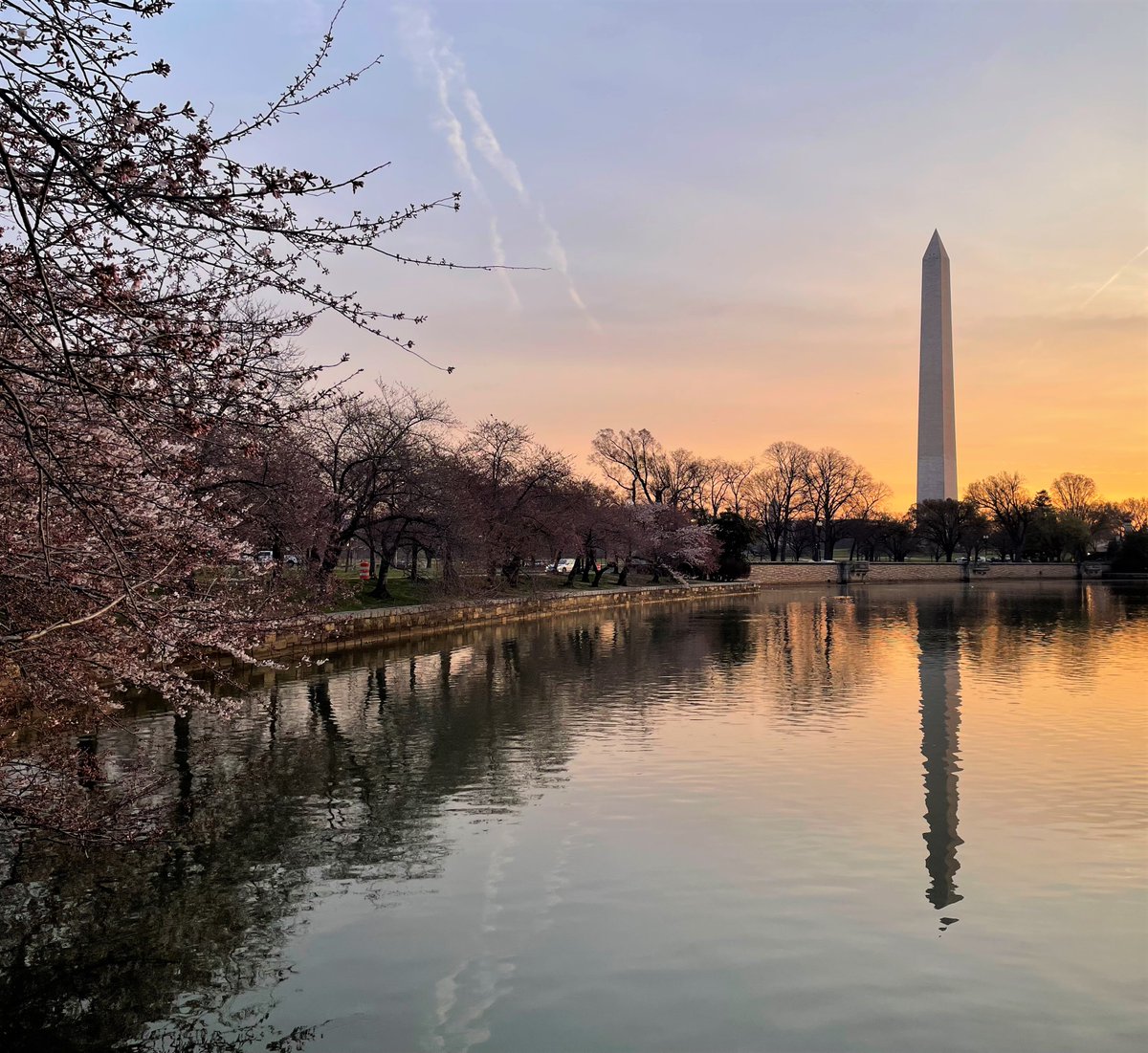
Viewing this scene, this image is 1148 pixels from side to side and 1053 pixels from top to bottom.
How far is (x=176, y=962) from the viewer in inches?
304

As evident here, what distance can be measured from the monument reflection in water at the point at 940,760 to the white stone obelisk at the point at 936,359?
54138 mm

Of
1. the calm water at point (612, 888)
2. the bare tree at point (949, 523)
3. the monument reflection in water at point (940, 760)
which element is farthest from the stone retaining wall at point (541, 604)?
the monument reflection in water at point (940, 760)

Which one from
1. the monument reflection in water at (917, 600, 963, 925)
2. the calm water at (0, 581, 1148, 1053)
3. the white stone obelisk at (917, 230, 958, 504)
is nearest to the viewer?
the calm water at (0, 581, 1148, 1053)

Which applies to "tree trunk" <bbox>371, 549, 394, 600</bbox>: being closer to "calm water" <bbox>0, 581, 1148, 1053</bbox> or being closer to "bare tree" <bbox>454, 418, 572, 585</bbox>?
"bare tree" <bbox>454, 418, 572, 585</bbox>

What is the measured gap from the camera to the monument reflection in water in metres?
9.62

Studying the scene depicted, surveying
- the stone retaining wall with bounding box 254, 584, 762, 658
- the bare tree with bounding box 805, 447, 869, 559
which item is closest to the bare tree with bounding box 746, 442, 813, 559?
the bare tree with bounding box 805, 447, 869, 559

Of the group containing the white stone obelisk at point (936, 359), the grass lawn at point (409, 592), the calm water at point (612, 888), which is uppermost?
the white stone obelisk at point (936, 359)

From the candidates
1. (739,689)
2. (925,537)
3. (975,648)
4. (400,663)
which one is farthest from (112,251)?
(925,537)

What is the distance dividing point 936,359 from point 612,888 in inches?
3070

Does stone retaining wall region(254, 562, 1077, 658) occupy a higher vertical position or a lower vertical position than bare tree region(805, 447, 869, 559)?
lower

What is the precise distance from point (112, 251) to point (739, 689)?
17701 mm

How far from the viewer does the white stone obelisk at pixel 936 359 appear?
3125 inches

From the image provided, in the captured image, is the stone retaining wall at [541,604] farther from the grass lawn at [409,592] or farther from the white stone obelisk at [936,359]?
the white stone obelisk at [936,359]

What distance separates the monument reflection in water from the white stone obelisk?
178ft
